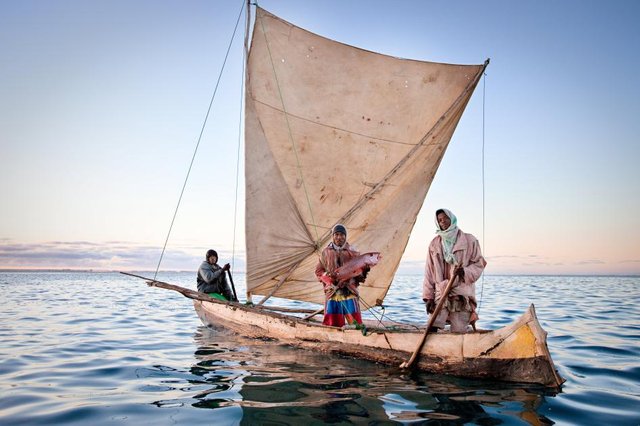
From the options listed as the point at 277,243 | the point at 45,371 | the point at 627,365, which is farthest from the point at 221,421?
the point at 627,365

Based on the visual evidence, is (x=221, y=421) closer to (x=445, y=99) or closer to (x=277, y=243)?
(x=277, y=243)

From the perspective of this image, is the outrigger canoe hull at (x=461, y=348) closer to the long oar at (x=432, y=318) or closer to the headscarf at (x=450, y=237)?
the long oar at (x=432, y=318)

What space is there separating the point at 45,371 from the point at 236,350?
2898 mm

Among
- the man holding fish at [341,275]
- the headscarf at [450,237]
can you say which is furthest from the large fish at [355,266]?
the headscarf at [450,237]

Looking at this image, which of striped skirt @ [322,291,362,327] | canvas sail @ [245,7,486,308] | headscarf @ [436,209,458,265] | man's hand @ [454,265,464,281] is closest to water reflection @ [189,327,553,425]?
striped skirt @ [322,291,362,327]

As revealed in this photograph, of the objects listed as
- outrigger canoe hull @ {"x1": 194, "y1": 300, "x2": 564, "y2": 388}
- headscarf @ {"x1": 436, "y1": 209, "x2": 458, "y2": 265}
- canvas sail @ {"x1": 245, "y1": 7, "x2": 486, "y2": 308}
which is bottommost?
outrigger canoe hull @ {"x1": 194, "y1": 300, "x2": 564, "y2": 388}

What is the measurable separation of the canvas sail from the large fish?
98.0 inches

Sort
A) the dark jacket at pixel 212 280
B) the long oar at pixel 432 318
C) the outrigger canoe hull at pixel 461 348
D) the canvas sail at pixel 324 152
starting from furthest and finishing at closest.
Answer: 1. the dark jacket at pixel 212 280
2. the canvas sail at pixel 324 152
3. the long oar at pixel 432 318
4. the outrigger canoe hull at pixel 461 348

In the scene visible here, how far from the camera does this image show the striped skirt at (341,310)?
7.09 meters

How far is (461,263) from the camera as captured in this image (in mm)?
5789

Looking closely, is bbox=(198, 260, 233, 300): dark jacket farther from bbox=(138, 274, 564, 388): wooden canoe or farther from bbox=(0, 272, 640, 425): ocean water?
bbox=(138, 274, 564, 388): wooden canoe

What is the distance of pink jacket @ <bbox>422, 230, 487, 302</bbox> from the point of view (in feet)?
19.2

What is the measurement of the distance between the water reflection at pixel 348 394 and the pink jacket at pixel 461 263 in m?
1.10

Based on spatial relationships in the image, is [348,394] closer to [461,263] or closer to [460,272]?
[460,272]
